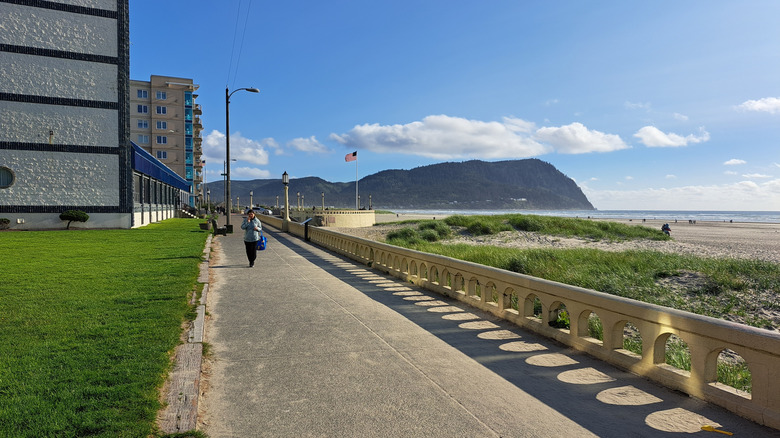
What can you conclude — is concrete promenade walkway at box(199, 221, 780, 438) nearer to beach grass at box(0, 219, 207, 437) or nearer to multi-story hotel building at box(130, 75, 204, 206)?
beach grass at box(0, 219, 207, 437)

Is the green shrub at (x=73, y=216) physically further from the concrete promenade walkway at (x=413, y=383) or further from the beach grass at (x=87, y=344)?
the concrete promenade walkway at (x=413, y=383)

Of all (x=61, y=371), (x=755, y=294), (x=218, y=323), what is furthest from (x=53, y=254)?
(x=755, y=294)

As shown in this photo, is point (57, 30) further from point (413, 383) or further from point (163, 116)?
point (163, 116)

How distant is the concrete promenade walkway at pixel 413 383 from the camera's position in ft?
12.2

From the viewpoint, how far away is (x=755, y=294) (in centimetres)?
1052

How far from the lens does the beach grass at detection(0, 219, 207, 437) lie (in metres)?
3.56

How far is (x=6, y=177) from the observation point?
2620 centimetres

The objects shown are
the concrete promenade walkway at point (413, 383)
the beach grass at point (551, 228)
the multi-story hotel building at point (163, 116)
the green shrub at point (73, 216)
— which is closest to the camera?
the concrete promenade walkway at point (413, 383)

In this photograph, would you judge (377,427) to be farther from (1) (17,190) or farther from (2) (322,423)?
(1) (17,190)

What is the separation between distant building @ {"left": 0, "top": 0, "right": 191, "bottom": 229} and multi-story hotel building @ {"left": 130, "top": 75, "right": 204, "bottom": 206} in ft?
172

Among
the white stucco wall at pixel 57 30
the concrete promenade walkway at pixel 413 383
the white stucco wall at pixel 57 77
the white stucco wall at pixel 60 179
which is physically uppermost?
the white stucco wall at pixel 57 30

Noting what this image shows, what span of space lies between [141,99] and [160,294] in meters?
80.2

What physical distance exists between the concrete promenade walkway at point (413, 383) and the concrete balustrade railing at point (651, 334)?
15 centimetres

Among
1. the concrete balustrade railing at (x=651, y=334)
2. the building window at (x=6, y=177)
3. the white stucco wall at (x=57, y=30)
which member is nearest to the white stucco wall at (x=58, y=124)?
the building window at (x=6, y=177)
